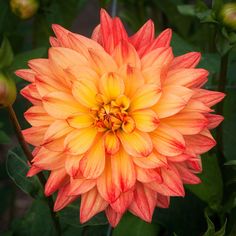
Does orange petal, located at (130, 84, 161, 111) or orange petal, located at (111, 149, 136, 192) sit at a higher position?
orange petal, located at (130, 84, 161, 111)

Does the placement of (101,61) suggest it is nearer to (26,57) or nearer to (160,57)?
(160,57)

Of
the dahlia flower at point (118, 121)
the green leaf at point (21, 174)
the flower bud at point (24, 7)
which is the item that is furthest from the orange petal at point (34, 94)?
the flower bud at point (24, 7)

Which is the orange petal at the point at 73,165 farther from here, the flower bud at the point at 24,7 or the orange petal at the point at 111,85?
the flower bud at the point at 24,7

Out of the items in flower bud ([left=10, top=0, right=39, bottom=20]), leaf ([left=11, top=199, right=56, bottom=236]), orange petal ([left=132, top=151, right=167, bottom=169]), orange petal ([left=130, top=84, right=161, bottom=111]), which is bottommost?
leaf ([left=11, top=199, right=56, bottom=236])

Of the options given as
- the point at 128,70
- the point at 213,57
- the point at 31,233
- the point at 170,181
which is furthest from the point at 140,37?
the point at 31,233

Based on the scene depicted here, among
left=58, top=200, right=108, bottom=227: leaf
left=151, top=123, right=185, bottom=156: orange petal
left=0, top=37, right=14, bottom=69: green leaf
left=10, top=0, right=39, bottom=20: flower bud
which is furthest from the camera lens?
left=10, top=0, right=39, bottom=20: flower bud

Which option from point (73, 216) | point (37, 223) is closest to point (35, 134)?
point (73, 216)

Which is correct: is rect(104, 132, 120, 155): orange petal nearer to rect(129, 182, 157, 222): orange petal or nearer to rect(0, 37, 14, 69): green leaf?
rect(129, 182, 157, 222): orange petal

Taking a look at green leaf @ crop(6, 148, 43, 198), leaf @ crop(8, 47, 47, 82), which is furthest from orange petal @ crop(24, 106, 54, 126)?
leaf @ crop(8, 47, 47, 82)
